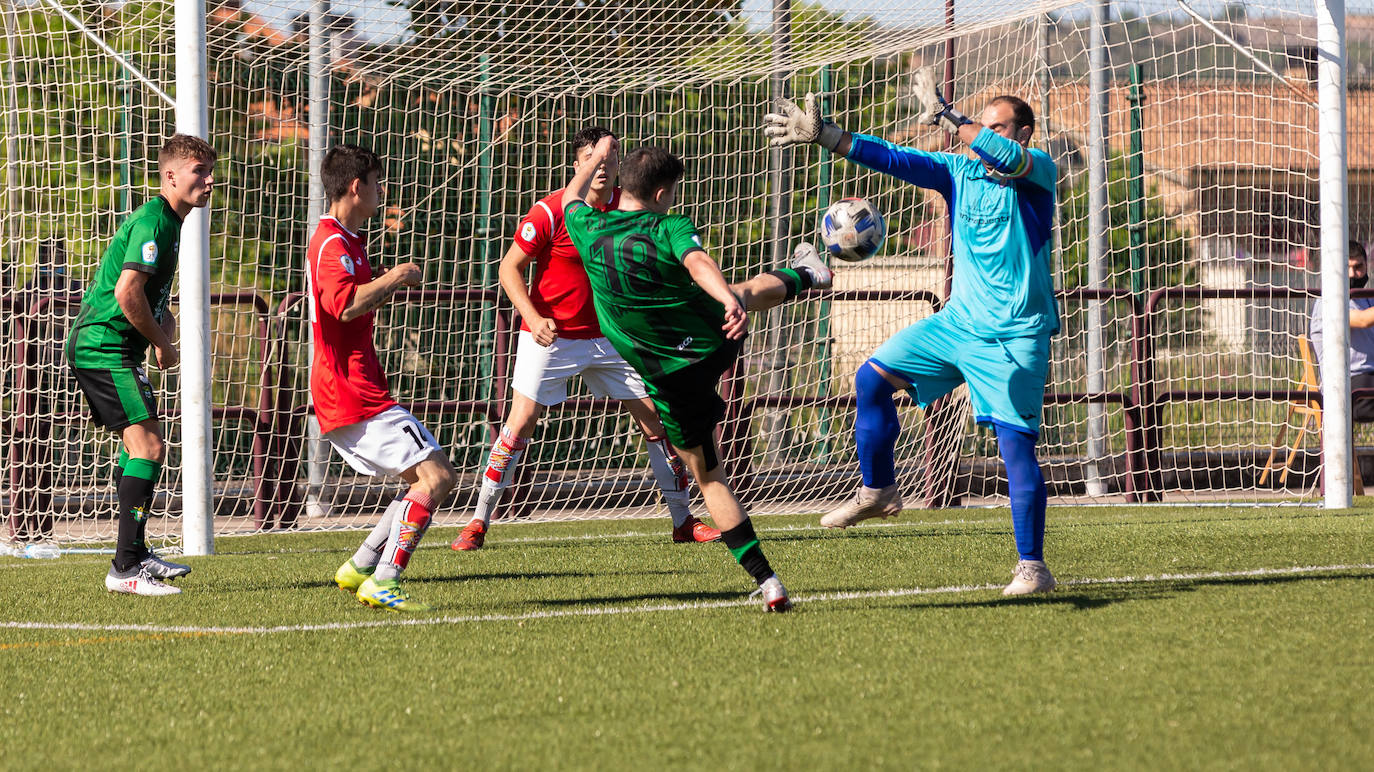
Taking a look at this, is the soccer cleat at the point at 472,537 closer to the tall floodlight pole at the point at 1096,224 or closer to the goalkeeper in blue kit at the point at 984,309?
the goalkeeper in blue kit at the point at 984,309

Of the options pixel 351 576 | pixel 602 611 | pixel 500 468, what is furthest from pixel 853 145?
pixel 500 468

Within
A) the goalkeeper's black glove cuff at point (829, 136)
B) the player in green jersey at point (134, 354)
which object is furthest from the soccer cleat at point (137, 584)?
the goalkeeper's black glove cuff at point (829, 136)

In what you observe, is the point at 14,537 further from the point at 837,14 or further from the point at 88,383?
the point at 837,14

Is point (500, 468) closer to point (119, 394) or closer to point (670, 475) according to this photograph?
point (670, 475)

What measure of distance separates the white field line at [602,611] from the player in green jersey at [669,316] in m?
0.48

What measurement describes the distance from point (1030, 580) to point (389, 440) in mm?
2449

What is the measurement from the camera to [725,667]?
4.11m

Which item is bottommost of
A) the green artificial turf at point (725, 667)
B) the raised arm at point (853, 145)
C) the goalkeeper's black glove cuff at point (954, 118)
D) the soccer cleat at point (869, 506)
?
the green artificial turf at point (725, 667)

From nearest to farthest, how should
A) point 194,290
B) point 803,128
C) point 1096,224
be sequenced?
point 803,128 < point 194,290 < point 1096,224

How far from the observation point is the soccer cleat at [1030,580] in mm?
5336

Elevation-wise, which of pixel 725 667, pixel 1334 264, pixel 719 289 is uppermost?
pixel 1334 264

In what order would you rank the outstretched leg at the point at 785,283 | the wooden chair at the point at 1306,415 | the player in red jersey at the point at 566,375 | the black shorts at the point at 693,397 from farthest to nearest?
1. the wooden chair at the point at 1306,415
2. the player in red jersey at the point at 566,375
3. the black shorts at the point at 693,397
4. the outstretched leg at the point at 785,283

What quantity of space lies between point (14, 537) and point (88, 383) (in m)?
3.71


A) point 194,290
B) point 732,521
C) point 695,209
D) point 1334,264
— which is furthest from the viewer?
point 695,209
